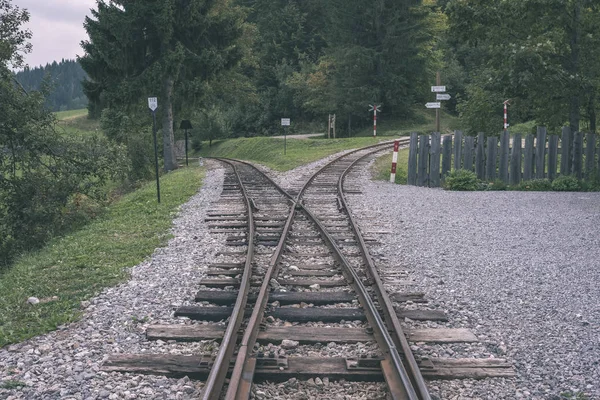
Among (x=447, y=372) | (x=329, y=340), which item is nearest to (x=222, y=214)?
(x=329, y=340)

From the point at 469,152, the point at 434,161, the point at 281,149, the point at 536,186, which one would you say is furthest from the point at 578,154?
the point at 281,149

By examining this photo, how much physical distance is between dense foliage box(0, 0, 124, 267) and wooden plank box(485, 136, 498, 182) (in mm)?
10075

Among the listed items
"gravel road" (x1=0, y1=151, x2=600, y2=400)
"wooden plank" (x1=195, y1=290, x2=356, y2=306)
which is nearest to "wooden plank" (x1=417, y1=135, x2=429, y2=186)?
"gravel road" (x1=0, y1=151, x2=600, y2=400)

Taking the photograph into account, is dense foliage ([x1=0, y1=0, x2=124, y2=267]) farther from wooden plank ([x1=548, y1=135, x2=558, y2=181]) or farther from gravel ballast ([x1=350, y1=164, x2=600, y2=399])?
wooden plank ([x1=548, y1=135, x2=558, y2=181])

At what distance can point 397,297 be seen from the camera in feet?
19.6

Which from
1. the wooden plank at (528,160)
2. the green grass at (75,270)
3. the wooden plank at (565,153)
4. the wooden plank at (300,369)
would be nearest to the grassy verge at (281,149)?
the wooden plank at (528,160)

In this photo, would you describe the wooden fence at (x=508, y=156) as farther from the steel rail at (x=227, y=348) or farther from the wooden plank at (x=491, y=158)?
the steel rail at (x=227, y=348)

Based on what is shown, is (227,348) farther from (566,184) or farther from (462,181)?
(566,184)

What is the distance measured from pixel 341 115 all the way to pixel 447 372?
4373 cm

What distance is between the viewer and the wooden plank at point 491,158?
49.3 feet

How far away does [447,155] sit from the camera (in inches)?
620

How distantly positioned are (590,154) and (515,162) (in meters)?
1.77

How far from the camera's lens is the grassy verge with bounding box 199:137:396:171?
2595cm

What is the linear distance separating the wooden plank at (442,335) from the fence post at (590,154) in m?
11.2
